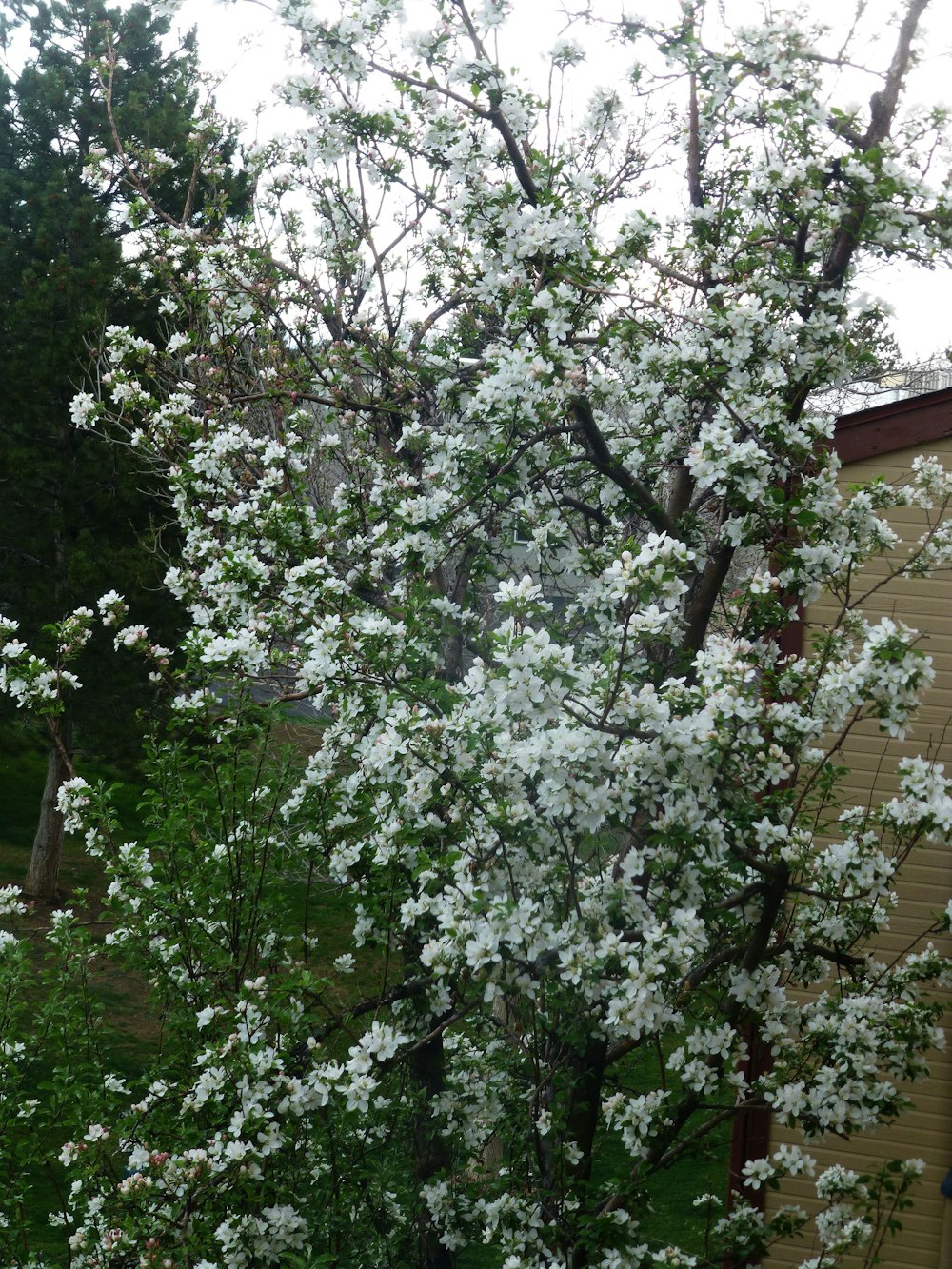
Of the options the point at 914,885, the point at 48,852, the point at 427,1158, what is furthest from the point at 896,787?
the point at 48,852

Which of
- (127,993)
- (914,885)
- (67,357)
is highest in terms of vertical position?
(67,357)

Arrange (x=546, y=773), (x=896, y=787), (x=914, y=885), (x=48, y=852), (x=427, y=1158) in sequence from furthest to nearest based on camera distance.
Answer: (x=48, y=852) → (x=896, y=787) → (x=914, y=885) → (x=427, y=1158) → (x=546, y=773)

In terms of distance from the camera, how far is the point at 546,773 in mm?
3408

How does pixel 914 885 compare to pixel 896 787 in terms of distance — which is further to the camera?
pixel 896 787

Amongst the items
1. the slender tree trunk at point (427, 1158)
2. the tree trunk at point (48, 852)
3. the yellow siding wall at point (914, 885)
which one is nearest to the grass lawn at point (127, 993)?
the tree trunk at point (48, 852)

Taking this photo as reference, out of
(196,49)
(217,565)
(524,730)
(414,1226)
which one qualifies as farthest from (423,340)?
(196,49)

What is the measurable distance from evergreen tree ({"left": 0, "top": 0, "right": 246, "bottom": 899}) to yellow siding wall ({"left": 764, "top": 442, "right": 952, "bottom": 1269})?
843cm

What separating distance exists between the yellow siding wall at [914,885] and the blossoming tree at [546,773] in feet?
2.23

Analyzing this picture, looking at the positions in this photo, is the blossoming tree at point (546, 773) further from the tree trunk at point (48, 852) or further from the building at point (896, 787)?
the tree trunk at point (48, 852)

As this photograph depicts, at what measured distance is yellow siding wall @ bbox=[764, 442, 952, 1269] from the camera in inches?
223

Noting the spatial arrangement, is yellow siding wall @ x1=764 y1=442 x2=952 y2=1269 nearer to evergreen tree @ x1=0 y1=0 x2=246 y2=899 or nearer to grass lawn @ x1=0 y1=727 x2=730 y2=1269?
grass lawn @ x1=0 y1=727 x2=730 y2=1269

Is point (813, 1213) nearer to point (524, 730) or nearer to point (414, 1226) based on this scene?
point (414, 1226)

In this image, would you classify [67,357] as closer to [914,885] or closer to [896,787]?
[896,787]

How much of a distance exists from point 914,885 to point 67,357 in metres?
10.6
